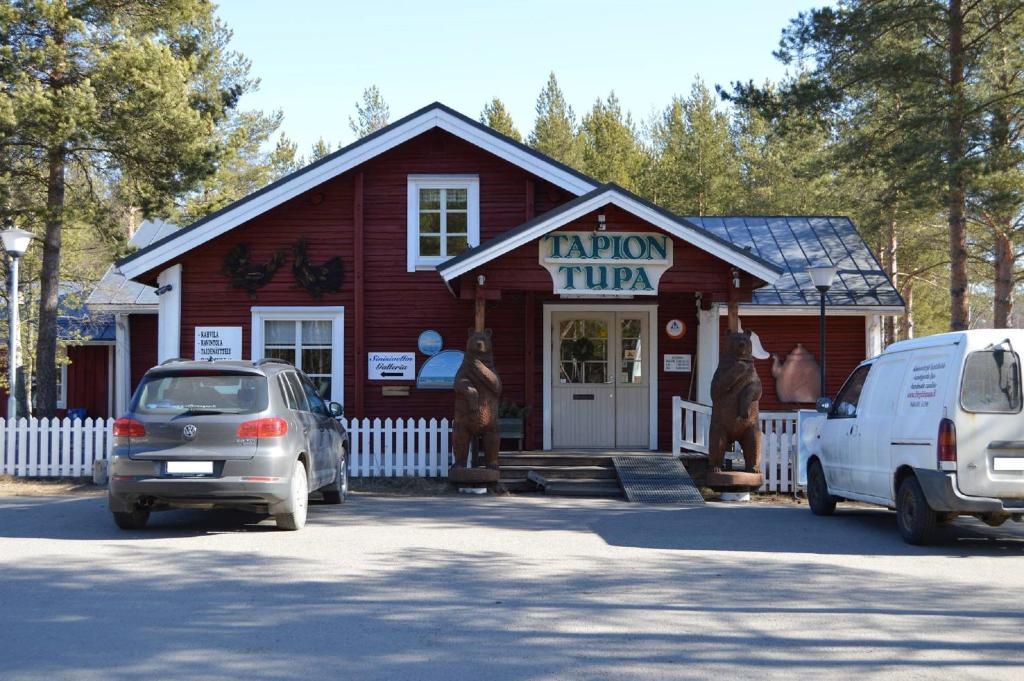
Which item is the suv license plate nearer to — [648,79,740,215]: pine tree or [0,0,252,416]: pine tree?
[0,0,252,416]: pine tree

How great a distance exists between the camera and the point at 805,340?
65.7 ft

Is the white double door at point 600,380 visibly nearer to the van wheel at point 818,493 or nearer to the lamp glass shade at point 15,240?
the van wheel at point 818,493

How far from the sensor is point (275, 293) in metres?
18.4

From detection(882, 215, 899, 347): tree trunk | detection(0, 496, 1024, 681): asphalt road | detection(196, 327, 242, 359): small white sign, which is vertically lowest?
detection(0, 496, 1024, 681): asphalt road

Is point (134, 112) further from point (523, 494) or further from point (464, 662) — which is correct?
point (464, 662)

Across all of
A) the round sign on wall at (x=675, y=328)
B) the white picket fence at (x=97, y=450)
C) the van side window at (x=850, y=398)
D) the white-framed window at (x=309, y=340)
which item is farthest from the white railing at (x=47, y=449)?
the van side window at (x=850, y=398)

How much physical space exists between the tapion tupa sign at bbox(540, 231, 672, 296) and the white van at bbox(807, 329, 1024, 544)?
4.85 meters

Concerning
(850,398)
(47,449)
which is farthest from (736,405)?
(47,449)

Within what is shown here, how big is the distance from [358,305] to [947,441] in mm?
10759

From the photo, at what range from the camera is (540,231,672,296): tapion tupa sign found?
15812 millimetres

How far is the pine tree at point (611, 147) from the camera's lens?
5150 cm

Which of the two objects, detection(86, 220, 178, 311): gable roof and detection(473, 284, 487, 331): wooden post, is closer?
detection(473, 284, 487, 331): wooden post

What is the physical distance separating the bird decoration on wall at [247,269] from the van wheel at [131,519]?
735 cm

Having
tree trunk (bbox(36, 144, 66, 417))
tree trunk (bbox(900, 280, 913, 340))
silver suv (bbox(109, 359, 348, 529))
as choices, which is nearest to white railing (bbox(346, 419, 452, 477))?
silver suv (bbox(109, 359, 348, 529))
